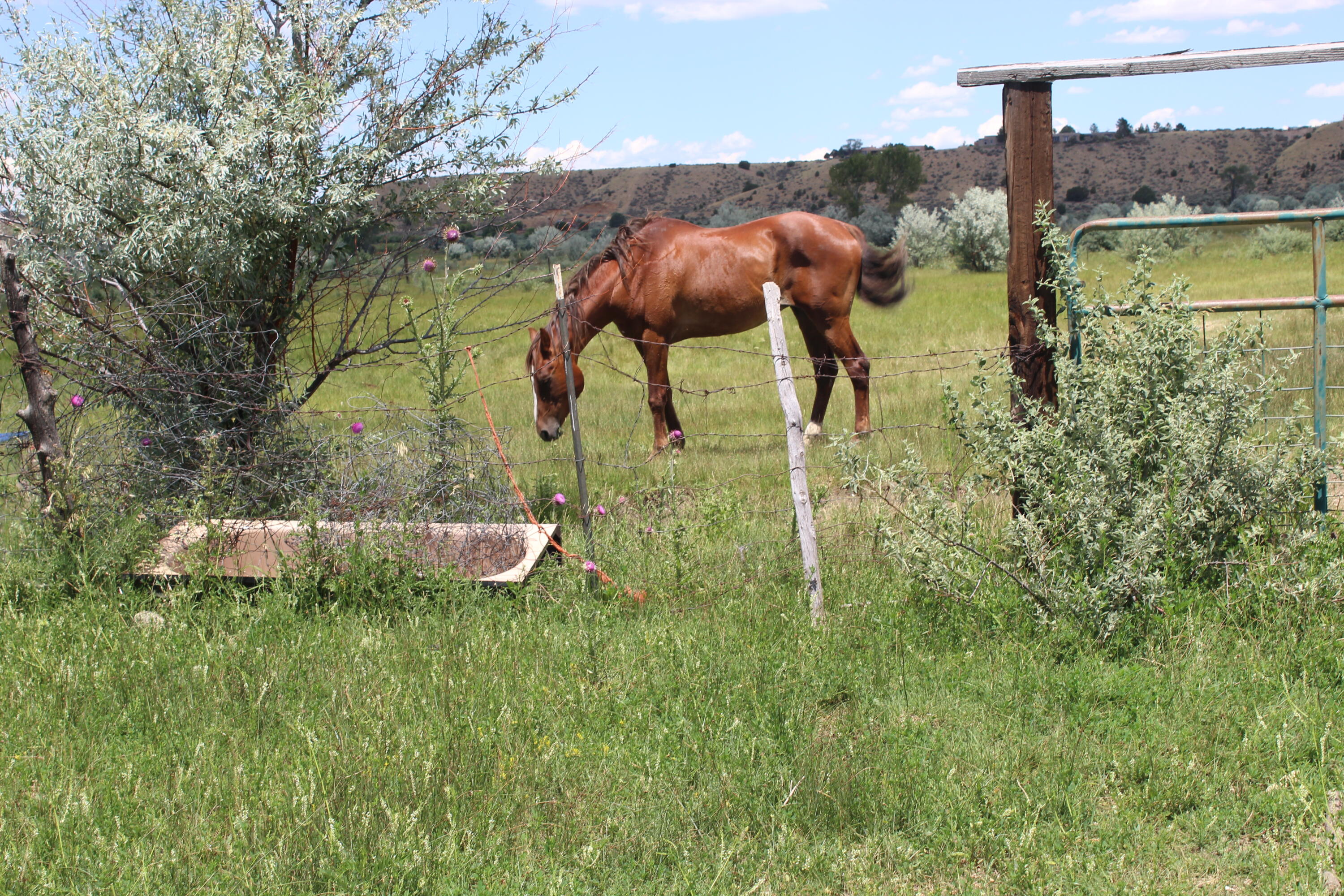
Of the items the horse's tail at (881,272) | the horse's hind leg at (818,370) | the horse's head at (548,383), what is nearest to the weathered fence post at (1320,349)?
the horse's hind leg at (818,370)

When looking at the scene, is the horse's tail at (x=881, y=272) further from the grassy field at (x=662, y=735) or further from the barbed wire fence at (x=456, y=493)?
the grassy field at (x=662, y=735)

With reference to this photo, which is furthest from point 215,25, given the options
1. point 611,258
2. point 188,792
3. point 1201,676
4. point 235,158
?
point 1201,676

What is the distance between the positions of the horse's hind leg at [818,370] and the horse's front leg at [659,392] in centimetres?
129

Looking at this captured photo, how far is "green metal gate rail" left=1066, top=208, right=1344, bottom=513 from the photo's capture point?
4668 mm

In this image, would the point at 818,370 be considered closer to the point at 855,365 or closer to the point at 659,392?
the point at 855,365

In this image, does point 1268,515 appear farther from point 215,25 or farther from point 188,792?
point 215,25

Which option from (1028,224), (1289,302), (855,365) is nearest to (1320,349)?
(1289,302)

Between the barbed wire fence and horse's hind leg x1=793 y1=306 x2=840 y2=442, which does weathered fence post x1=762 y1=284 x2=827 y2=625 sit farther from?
horse's hind leg x1=793 y1=306 x2=840 y2=442

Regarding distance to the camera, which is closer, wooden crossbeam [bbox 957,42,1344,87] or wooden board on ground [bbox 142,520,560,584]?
wooden crossbeam [bbox 957,42,1344,87]

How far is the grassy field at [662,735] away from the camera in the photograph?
306 centimetres

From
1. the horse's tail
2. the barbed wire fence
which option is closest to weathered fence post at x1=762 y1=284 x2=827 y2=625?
the barbed wire fence

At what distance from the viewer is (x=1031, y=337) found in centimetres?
504

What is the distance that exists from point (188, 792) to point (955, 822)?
262cm

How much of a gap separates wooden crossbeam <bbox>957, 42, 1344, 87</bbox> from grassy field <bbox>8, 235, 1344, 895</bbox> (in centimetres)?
238
